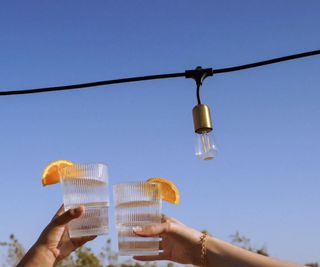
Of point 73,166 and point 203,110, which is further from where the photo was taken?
point 203,110

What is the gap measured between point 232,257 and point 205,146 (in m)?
0.67

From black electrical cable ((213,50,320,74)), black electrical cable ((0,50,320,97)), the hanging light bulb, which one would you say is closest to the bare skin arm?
the hanging light bulb

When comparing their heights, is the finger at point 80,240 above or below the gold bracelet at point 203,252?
above

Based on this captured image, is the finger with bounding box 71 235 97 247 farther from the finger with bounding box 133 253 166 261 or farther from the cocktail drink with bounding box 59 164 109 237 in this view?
the finger with bounding box 133 253 166 261

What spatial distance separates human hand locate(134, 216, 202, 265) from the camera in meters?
2.64

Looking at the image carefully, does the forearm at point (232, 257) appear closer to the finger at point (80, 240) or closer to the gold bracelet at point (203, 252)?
the gold bracelet at point (203, 252)

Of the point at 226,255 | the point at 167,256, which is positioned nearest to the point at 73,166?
the point at 167,256

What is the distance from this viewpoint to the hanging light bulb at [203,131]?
2.93 metres

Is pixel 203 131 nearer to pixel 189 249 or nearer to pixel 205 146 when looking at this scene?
pixel 205 146

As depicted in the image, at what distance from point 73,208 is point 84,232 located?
6.2 inches

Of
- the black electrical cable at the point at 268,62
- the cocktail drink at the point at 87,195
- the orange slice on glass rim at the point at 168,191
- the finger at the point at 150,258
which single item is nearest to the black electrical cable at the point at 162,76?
the black electrical cable at the point at 268,62

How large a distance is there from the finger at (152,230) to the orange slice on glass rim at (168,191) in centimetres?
13

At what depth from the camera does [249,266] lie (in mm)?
2510

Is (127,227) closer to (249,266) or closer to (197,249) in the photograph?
(197,249)
